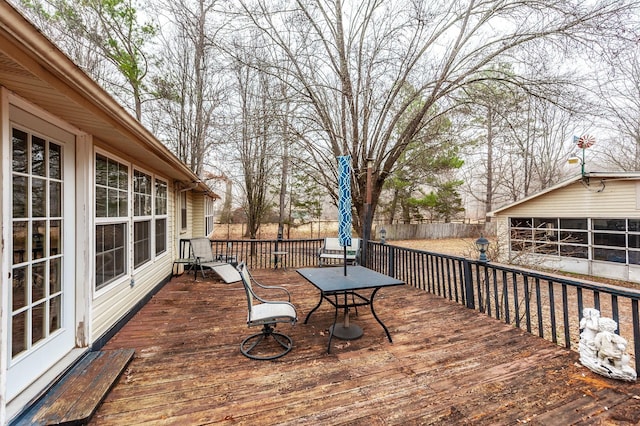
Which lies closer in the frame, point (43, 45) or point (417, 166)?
point (43, 45)

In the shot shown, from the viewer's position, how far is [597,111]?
19.7 ft

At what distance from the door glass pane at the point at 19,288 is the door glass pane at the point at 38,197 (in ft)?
1.43

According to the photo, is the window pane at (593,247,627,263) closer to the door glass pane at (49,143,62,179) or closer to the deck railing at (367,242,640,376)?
the deck railing at (367,242,640,376)

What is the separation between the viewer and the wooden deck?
6.24 ft

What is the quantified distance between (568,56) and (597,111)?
142cm

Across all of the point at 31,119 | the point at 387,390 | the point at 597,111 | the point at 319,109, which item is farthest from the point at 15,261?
the point at 597,111

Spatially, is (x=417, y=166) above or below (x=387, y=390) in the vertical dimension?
above

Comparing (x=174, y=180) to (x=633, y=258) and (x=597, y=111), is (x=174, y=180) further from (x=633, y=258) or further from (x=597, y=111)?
(x=633, y=258)

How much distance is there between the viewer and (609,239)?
883cm

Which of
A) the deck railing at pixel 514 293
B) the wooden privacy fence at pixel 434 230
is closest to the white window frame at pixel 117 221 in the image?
the deck railing at pixel 514 293

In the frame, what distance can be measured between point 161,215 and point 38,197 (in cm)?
337

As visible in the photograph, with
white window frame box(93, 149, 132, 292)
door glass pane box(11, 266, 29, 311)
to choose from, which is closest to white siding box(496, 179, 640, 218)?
white window frame box(93, 149, 132, 292)

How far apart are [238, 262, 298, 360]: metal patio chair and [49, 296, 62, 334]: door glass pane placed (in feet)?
5.15

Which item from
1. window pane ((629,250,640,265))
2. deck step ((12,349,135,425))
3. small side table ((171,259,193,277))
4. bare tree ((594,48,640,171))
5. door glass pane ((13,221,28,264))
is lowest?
window pane ((629,250,640,265))
